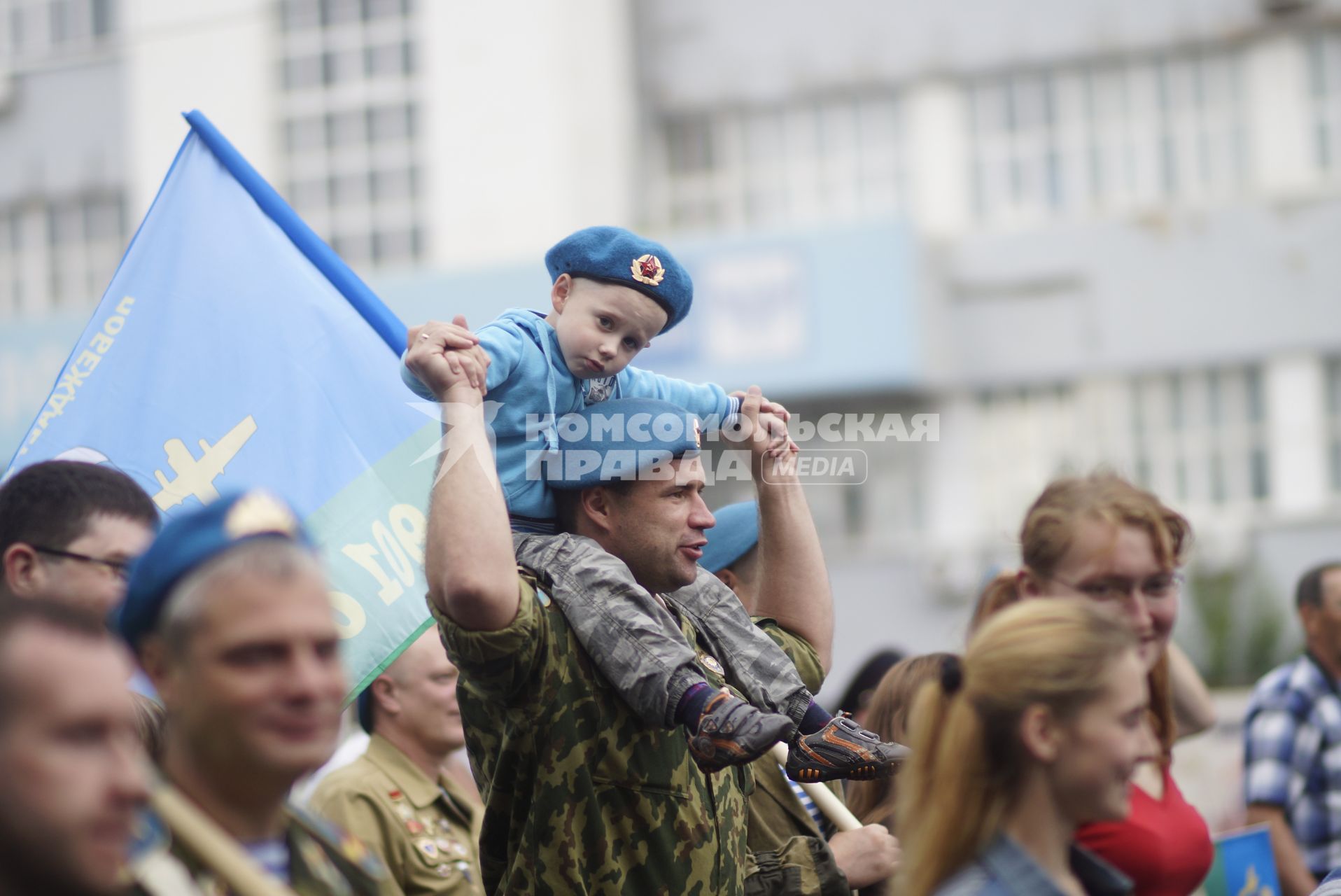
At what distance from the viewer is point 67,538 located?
3.51 meters

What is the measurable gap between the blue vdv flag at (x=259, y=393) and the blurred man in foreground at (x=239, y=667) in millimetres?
1835

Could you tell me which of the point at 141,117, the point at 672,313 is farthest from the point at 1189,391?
the point at 672,313

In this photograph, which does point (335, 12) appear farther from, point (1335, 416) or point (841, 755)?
point (841, 755)

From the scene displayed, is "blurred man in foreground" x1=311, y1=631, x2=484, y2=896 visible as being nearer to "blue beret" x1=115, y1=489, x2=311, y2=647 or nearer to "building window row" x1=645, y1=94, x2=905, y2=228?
"blue beret" x1=115, y1=489, x2=311, y2=647

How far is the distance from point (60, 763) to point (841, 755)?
190 centimetres

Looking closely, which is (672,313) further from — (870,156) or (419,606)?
(870,156)

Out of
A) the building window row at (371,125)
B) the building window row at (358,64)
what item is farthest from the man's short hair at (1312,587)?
the building window row at (358,64)

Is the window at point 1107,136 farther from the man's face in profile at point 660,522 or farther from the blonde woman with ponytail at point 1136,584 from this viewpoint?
the man's face in profile at point 660,522

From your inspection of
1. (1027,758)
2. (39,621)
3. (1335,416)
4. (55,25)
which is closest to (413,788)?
(1027,758)

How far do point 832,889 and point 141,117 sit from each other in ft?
64.2

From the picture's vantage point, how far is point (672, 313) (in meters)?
4.33

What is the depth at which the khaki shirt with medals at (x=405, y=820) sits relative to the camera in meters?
4.70

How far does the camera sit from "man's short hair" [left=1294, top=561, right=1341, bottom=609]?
20.7 feet

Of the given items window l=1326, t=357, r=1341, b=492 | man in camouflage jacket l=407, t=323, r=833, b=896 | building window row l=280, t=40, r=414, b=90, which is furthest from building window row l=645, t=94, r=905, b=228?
man in camouflage jacket l=407, t=323, r=833, b=896
